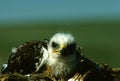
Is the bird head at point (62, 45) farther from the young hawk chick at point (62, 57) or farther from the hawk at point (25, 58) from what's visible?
the hawk at point (25, 58)

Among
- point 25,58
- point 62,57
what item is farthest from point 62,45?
point 25,58

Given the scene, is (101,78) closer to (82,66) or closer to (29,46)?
(82,66)

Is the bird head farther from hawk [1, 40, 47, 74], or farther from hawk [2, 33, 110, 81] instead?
hawk [1, 40, 47, 74]

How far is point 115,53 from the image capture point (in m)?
36.3

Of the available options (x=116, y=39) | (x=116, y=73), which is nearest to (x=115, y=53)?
(x=116, y=39)

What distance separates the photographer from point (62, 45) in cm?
1541

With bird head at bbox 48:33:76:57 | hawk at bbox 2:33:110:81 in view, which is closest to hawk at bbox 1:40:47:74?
hawk at bbox 2:33:110:81

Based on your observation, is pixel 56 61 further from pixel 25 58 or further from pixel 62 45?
pixel 25 58

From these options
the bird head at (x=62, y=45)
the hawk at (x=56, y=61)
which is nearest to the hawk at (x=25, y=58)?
the hawk at (x=56, y=61)

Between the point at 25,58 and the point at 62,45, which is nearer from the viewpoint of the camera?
the point at 62,45

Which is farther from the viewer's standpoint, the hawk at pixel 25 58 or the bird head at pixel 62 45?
the hawk at pixel 25 58

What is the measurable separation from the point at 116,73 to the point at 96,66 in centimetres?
76

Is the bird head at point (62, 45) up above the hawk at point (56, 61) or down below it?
above

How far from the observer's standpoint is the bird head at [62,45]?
50.2 ft
